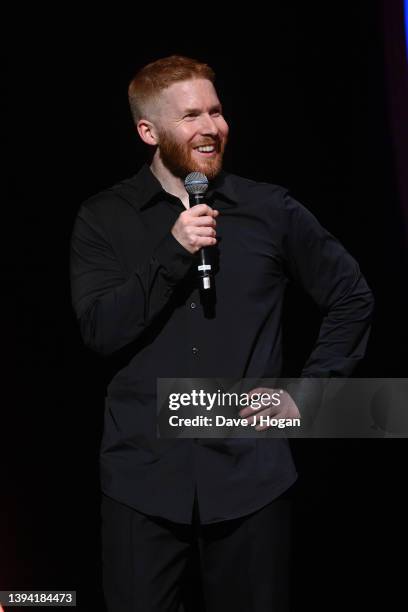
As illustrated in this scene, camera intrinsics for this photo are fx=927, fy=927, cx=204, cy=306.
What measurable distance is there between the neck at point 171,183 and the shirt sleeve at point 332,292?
265mm

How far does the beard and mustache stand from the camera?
225 cm

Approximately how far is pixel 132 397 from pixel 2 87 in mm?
1113

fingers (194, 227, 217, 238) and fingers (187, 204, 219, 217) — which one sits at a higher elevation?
→ fingers (187, 204, 219, 217)

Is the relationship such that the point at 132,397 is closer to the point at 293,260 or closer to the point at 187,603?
the point at 293,260

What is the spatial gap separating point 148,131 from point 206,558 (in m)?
1.07

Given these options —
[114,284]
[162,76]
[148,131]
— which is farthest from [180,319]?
[162,76]

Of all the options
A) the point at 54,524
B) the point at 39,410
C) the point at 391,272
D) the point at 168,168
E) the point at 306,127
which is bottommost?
the point at 54,524

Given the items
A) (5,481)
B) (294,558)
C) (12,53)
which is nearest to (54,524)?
(5,481)

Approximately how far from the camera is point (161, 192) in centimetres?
231

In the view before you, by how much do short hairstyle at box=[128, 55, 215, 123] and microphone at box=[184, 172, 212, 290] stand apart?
0.89ft

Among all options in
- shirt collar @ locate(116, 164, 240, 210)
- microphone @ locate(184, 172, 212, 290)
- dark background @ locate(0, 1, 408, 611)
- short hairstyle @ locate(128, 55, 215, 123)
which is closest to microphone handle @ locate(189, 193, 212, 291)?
microphone @ locate(184, 172, 212, 290)

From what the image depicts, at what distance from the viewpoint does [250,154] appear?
9.18 feet

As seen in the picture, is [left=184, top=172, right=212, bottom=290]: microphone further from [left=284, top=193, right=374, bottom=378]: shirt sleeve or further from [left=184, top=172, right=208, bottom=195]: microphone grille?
[left=284, top=193, right=374, bottom=378]: shirt sleeve

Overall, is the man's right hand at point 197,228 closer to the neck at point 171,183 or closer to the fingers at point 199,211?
the fingers at point 199,211
